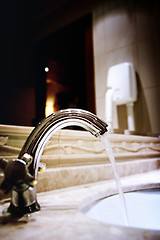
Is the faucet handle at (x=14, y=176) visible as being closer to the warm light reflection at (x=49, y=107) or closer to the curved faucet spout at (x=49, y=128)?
the curved faucet spout at (x=49, y=128)

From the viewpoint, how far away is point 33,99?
739 mm

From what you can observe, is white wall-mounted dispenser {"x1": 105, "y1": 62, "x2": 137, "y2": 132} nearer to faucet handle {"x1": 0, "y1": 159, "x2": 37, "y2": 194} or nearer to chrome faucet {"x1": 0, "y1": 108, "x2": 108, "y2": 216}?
chrome faucet {"x1": 0, "y1": 108, "x2": 108, "y2": 216}

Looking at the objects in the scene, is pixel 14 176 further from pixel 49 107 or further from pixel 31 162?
pixel 49 107

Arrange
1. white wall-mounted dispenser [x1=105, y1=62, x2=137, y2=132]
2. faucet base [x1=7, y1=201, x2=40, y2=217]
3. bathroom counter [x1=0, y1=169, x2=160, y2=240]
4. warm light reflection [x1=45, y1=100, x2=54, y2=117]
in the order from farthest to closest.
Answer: white wall-mounted dispenser [x1=105, y1=62, x2=137, y2=132], warm light reflection [x1=45, y1=100, x2=54, y2=117], faucet base [x1=7, y1=201, x2=40, y2=217], bathroom counter [x1=0, y1=169, x2=160, y2=240]

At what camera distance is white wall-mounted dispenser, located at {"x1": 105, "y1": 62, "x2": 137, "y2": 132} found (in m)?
1.33

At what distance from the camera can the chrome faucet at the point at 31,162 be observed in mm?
304

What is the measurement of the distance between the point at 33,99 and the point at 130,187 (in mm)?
474

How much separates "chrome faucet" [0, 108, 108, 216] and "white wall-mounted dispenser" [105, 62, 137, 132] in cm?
92

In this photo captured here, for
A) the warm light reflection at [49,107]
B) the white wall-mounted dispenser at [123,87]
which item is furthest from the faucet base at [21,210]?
the white wall-mounted dispenser at [123,87]

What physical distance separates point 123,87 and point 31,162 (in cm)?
109

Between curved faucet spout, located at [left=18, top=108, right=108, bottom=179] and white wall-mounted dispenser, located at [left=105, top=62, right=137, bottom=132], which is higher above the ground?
white wall-mounted dispenser, located at [left=105, top=62, right=137, bottom=132]

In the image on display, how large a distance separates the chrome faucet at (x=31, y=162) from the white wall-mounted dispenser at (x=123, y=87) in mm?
923

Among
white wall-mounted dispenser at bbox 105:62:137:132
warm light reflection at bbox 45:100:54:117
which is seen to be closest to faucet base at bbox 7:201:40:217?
warm light reflection at bbox 45:100:54:117

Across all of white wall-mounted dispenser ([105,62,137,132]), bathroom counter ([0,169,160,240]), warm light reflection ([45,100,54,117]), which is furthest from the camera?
white wall-mounted dispenser ([105,62,137,132])
